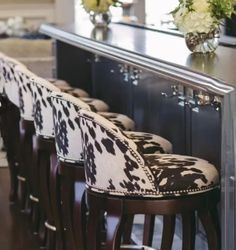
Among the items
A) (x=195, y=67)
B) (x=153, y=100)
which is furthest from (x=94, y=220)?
(x=153, y=100)

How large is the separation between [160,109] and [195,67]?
122cm

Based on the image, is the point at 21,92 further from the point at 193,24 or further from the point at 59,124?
the point at 193,24

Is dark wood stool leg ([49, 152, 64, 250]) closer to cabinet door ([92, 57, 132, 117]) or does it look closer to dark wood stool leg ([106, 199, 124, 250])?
dark wood stool leg ([106, 199, 124, 250])

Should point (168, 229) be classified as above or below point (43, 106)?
below

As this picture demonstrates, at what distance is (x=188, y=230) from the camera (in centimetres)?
264

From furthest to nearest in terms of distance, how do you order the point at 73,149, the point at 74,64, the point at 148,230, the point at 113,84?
the point at 74,64, the point at 113,84, the point at 148,230, the point at 73,149

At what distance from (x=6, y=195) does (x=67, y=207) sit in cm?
171

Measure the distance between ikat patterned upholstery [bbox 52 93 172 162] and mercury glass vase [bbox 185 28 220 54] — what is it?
43cm

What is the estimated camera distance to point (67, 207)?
306 centimetres

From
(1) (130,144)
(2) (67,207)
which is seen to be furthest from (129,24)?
(1) (130,144)

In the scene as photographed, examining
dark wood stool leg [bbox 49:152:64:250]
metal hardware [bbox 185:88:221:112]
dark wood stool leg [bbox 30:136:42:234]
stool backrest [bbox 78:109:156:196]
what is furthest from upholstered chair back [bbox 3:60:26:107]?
stool backrest [bbox 78:109:156:196]

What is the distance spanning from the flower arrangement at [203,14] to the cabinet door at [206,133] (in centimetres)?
35

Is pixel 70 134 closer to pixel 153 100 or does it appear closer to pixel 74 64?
pixel 153 100

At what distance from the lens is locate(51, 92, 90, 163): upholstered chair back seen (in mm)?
2756
